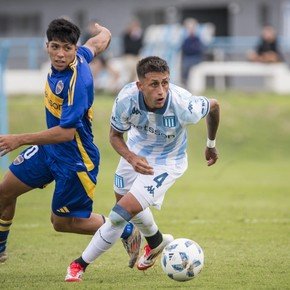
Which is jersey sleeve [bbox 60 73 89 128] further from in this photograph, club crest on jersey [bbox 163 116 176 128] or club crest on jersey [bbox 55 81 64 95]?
club crest on jersey [bbox 163 116 176 128]

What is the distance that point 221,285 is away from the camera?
858 cm

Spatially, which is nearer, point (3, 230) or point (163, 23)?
point (3, 230)

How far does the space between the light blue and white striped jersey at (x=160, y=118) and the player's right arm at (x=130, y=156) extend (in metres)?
0.08

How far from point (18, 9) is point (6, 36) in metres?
1.40

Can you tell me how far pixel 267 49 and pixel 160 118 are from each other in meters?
20.8

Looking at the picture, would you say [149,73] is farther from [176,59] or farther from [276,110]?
[176,59]

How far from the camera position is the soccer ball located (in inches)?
338

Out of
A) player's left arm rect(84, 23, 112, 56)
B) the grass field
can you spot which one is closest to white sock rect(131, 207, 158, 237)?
the grass field

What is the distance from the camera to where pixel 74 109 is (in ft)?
28.9

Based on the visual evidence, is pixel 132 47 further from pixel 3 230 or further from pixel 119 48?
pixel 3 230

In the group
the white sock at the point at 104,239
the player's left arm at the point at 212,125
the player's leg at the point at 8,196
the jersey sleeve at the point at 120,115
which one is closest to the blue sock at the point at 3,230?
the player's leg at the point at 8,196

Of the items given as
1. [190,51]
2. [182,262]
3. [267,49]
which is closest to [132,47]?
[190,51]

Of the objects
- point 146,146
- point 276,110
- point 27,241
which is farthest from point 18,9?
point 146,146

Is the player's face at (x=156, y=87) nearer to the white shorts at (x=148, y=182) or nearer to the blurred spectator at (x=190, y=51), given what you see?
the white shorts at (x=148, y=182)
